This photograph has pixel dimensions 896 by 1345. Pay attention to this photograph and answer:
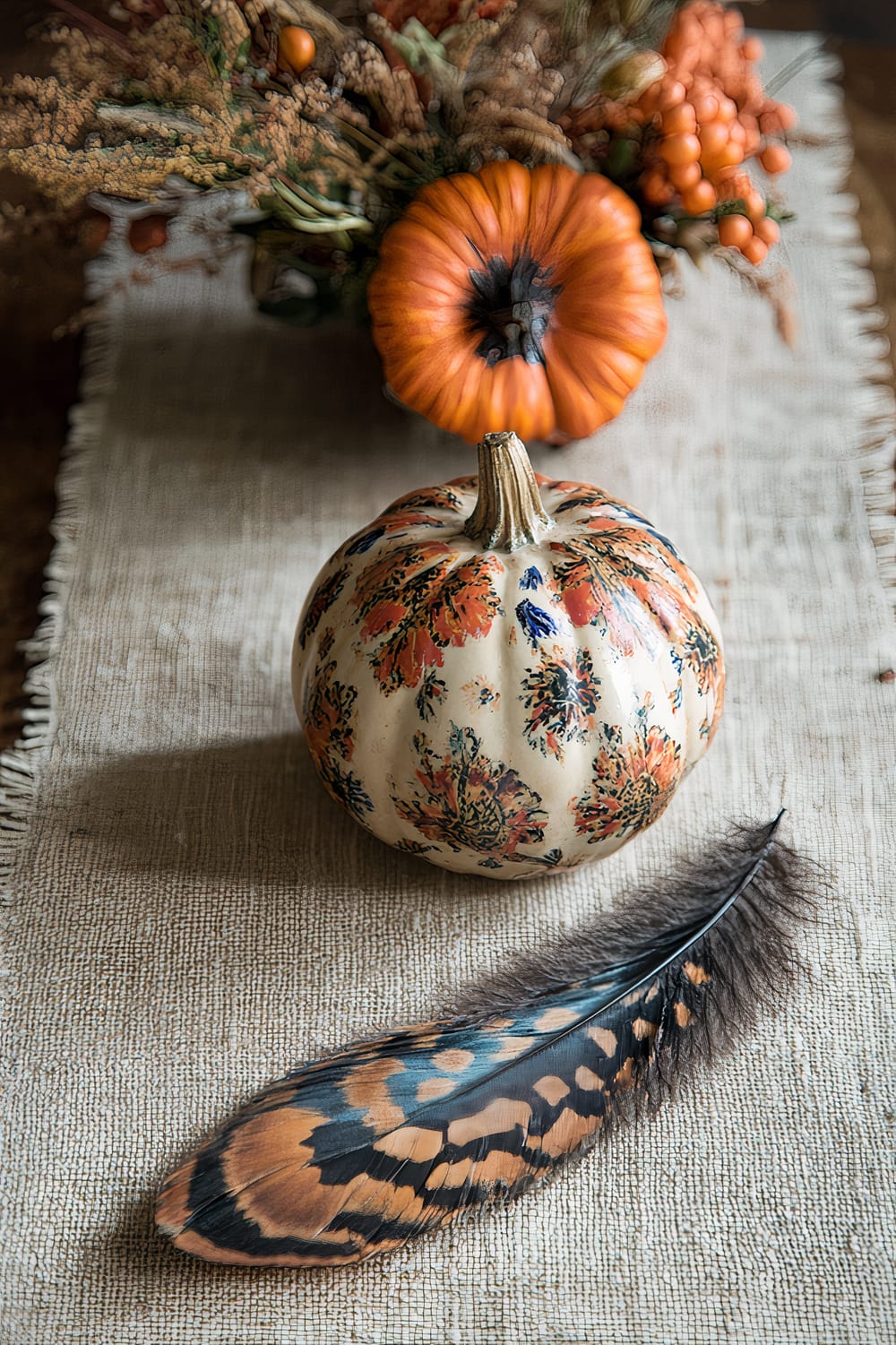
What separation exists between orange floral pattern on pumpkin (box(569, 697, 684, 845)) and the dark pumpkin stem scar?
1.56ft

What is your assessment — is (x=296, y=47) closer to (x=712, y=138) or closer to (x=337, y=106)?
(x=337, y=106)

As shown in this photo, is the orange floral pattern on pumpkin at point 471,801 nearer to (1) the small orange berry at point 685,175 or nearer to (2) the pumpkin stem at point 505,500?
(2) the pumpkin stem at point 505,500

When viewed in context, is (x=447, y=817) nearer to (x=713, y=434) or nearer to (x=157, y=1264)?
(x=157, y=1264)

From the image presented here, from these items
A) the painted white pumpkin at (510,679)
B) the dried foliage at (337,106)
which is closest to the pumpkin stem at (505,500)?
the painted white pumpkin at (510,679)

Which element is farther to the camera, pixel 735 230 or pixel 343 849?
pixel 735 230

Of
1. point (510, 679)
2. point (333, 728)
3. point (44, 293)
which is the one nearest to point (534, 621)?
point (510, 679)

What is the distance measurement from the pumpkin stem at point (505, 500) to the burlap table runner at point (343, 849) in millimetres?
326

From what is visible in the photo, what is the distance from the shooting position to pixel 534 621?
911 mm

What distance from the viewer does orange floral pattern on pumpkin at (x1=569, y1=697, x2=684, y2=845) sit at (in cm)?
92

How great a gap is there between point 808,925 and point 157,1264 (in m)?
0.61

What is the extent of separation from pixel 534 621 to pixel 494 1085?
36 centimetres

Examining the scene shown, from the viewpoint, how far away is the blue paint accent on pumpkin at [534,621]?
91 centimetres

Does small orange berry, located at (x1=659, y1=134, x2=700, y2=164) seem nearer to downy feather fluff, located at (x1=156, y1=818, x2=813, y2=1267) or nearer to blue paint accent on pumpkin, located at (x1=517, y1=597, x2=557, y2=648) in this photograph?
blue paint accent on pumpkin, located at (x1=517, y1=597, x2=557, y2=648)

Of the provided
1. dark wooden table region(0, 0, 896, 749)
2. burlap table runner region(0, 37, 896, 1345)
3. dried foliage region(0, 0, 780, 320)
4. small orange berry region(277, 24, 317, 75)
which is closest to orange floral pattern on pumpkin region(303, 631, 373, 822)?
burlap table runner region(0, 37, 896, 1345)
